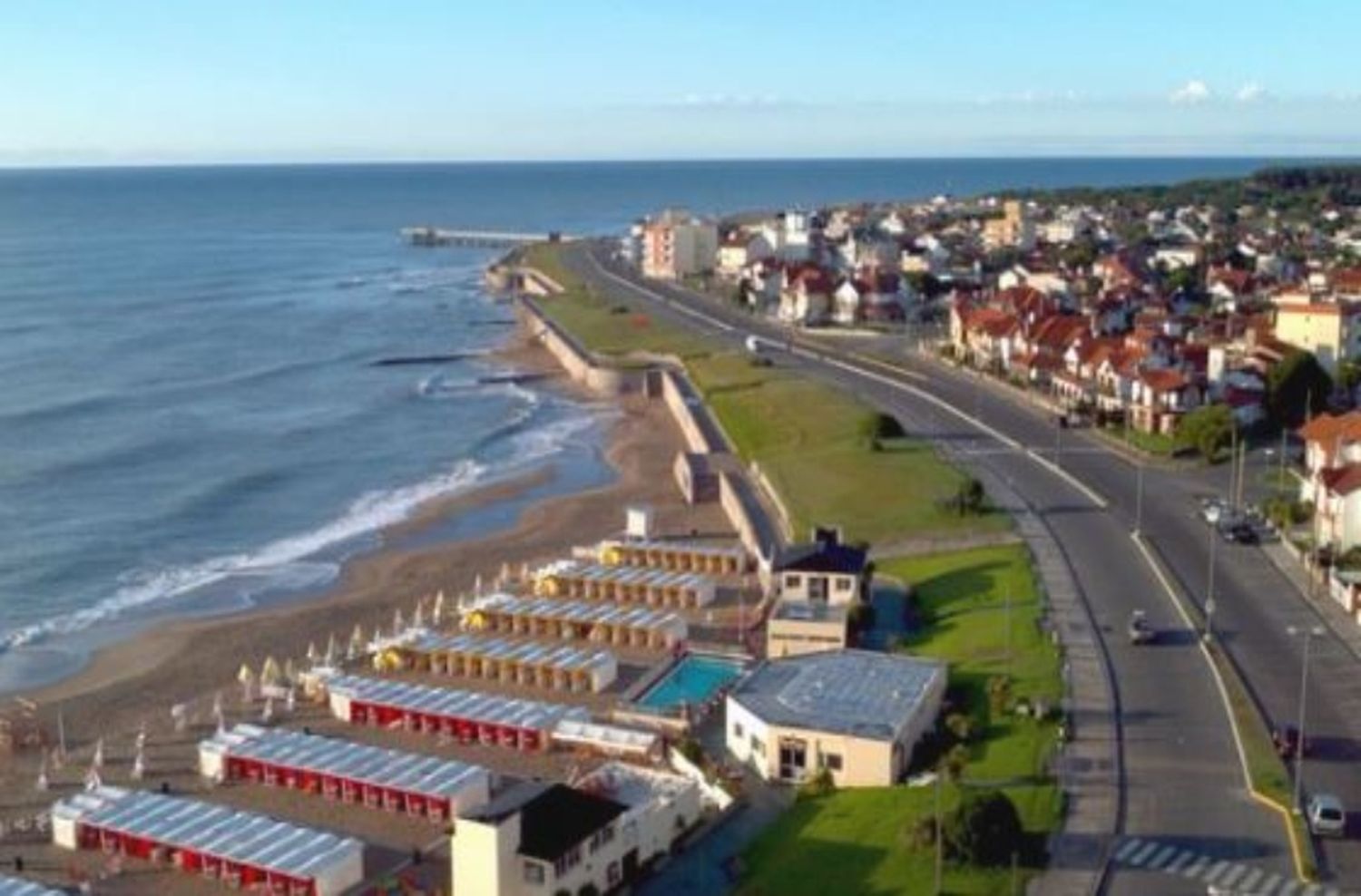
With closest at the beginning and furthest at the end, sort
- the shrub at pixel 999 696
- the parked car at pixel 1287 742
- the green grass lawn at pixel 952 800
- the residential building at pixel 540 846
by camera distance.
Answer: the green grass lawn at pixel 952 800 → the residential building at pixel 540 846 → the parked car at pixel 1287 742 → the shrub at pixel 999 696

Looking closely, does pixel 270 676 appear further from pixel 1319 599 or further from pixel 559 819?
pixel 1319 599

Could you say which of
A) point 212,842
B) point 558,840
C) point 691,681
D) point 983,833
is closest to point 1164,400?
point 691,681

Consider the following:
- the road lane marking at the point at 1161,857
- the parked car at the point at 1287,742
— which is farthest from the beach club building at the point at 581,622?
the road lane marking at the point at 1161,857

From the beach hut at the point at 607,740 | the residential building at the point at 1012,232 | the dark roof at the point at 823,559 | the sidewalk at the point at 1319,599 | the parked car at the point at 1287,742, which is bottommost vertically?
the beach hut at the point at 607,740

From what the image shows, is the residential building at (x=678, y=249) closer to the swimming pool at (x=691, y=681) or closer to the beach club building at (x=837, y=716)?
the swimming pool at (x=691, y=681)

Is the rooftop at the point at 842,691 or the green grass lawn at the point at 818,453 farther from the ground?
the green grass lawn at the point at 818,453

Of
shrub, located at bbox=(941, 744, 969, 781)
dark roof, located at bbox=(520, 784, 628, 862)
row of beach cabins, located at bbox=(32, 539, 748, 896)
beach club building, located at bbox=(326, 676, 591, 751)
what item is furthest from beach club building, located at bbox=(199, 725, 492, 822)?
shrub, located at bbox=(941, 744, 969, 781)

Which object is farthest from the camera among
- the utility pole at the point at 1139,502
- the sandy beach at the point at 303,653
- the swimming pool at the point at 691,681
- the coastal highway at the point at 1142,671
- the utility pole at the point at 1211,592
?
the utility pole at the point at 1139,502
